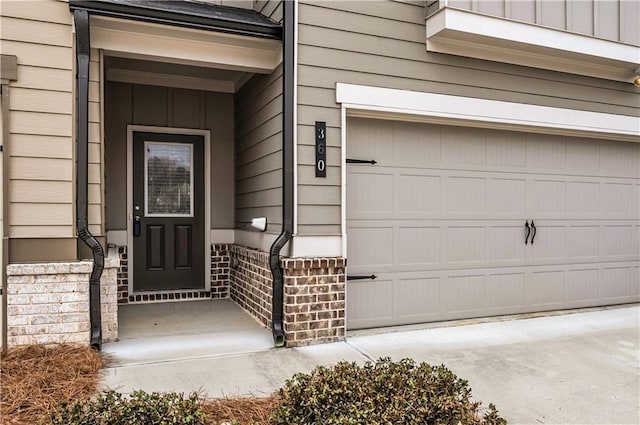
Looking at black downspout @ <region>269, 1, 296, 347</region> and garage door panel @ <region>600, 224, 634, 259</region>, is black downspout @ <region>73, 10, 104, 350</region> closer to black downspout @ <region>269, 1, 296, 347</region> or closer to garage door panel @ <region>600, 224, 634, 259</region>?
black downspout @ <region>269, 1, 296, 347</region>

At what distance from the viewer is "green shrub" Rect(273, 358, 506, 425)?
2168mm

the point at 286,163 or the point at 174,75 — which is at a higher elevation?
the point at 174,75

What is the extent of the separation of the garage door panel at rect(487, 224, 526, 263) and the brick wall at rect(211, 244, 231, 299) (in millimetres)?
2903

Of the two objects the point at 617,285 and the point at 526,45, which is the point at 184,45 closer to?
the point at 526,45

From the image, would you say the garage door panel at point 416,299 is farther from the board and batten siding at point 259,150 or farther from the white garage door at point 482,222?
the board and batten siding at point 259,150

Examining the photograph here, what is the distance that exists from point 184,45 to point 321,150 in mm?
1478

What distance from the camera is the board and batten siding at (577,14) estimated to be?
454 cm

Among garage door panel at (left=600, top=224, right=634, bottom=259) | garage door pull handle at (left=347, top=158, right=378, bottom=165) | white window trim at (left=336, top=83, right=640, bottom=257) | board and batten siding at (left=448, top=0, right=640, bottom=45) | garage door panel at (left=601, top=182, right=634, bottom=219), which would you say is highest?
board and batten siding at (left=448, top=0, right=640, bottom=45)

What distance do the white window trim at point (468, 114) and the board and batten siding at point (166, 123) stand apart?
1917 millimetres

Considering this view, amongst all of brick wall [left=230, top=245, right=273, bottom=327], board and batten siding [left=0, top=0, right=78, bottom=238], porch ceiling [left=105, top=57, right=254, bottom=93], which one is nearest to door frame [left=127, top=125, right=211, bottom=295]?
brick wall [left=230, top=245, right=273, bottom=327]

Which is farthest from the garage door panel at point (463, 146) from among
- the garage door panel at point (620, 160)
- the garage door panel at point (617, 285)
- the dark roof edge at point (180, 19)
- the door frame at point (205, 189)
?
the door frame at point (205, 189)

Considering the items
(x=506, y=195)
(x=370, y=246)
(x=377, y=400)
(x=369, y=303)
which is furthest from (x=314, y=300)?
(x=506, y=195)

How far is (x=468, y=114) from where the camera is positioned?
4.69 m

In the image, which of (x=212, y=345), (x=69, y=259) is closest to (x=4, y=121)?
(x=69, y=259)
